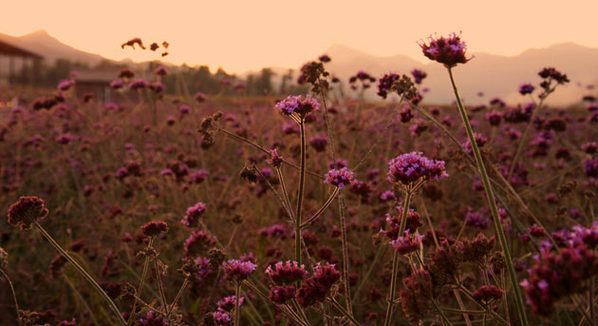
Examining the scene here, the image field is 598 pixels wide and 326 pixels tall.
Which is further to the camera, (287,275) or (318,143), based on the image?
(318,143)

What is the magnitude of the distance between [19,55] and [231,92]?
33.2 meters

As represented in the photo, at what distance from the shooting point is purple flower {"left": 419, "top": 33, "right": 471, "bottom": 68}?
1.36m

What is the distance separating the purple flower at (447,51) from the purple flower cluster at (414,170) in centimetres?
32

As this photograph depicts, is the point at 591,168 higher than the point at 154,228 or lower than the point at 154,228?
higher

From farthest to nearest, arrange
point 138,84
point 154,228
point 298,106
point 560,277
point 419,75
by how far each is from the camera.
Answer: point 138,84 → point 419,75 → point 154,228 → point 298,106 → point 560,277

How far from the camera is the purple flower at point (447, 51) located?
136 cm

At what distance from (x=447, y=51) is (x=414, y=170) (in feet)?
1.32

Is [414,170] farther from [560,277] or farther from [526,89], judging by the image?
[526,89]

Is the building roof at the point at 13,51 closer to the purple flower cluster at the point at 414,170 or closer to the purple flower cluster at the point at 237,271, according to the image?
the purple flower cluster at the point at 237,271

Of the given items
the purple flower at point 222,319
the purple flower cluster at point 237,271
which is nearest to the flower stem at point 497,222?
the purple flower cluster at point 237,271

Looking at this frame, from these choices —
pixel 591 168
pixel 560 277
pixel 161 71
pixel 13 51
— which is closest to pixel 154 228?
pixel 560 277

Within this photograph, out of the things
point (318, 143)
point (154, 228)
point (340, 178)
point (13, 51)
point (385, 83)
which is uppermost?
point (13, 51)

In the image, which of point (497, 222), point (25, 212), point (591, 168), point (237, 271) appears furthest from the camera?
point (591, 168)

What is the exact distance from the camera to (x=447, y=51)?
1375mm
